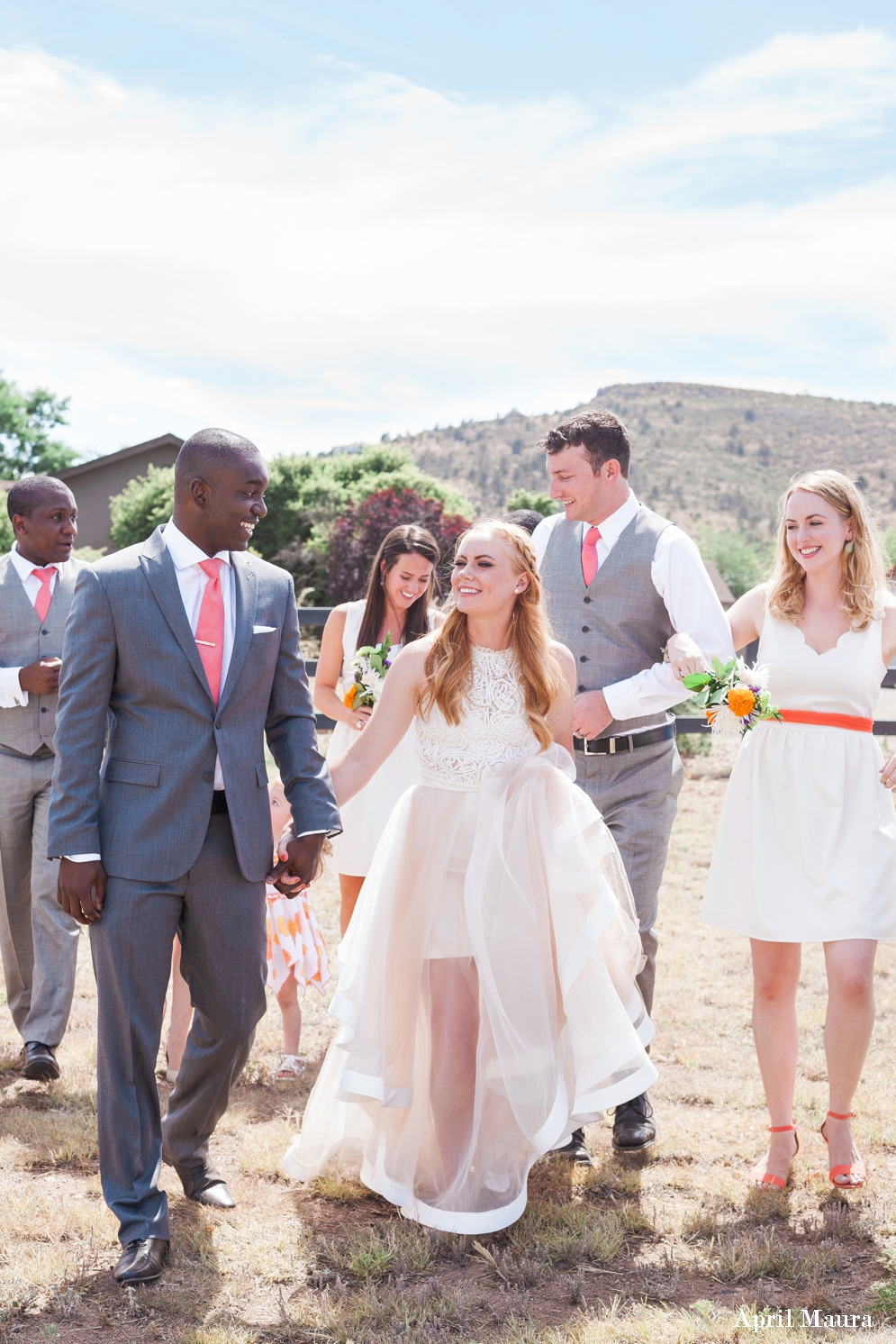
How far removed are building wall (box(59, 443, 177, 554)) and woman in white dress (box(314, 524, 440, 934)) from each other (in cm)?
3504

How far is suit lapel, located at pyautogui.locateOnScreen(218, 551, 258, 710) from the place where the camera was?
3.62m

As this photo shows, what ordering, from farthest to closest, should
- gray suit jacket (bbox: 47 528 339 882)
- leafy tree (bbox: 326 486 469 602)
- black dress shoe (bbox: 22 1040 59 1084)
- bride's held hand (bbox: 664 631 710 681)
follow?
leafy tree (bbox: 326 486 469 602) → black dress shoe (bbox: 22 1040 59 1084) → bride's held hand (bbox: 664 631 710 681) → gray suit jacket (bbox: 47 528 339 882)

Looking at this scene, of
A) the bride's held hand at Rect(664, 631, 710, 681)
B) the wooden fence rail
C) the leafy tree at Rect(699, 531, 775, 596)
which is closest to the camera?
the bride's held hand at Rect(664, 631, 710, 681)

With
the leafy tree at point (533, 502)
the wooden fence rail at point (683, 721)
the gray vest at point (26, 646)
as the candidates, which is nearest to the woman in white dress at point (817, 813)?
the gray vest at point (26, 646)

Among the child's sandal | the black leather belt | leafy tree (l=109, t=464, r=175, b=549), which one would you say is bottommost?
the child's sandal

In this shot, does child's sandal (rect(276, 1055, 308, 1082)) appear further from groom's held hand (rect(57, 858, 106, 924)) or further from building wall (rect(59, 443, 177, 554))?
building wall (rect(59, 443, 177, 554))

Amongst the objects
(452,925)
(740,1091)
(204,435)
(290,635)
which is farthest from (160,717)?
(740,1091)

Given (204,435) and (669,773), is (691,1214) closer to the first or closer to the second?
(669,773)

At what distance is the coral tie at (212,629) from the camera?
143 inches

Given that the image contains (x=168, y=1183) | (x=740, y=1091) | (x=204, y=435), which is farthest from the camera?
(x=740, y=1091)

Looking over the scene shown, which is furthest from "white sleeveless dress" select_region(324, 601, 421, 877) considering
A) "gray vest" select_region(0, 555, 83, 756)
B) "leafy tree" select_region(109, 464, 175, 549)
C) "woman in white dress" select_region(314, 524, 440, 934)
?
"leafy tree" select_region(109, 464, 175, 549)

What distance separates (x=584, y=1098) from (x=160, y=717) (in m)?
1.77

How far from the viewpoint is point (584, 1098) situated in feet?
12.5

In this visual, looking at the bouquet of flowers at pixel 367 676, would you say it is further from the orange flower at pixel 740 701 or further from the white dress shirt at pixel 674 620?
the orange flower at pixel 740 701
